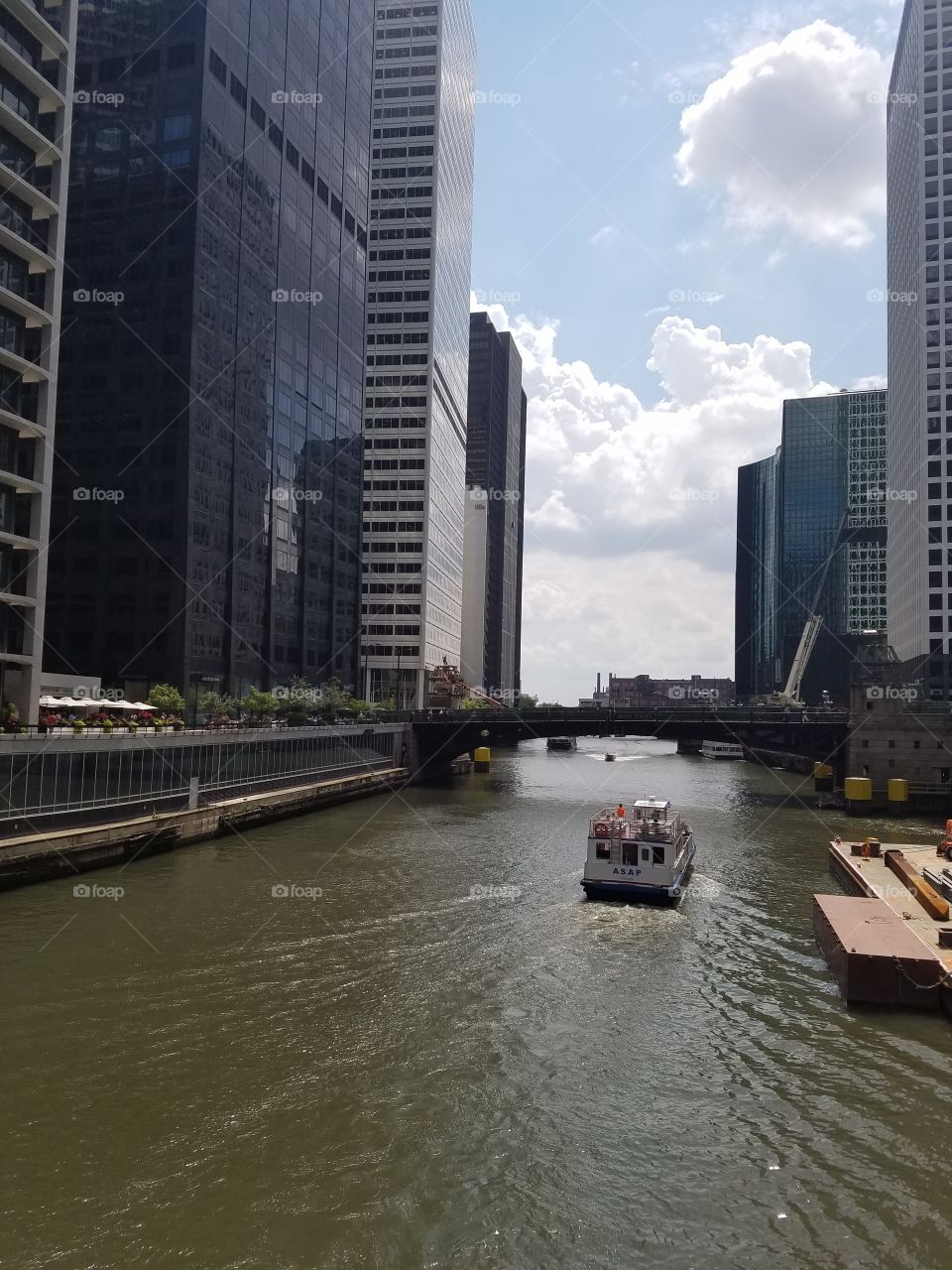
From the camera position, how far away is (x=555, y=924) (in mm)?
34906

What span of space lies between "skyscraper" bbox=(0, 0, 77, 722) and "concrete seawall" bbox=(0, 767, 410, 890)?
1504 cm

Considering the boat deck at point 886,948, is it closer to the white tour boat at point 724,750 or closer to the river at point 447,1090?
the river at point 447,1090

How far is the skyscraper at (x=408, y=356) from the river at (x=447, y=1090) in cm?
11631

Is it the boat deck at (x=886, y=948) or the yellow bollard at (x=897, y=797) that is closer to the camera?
the boat deck at (x=886, y=948)

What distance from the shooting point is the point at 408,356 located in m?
159

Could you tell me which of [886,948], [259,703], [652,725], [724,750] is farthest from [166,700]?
[724,750]

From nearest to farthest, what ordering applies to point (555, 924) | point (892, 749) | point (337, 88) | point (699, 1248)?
1. point (699, 1248)
2. point (555, 924)
3. point (892, 749)
4. point (337, 88)

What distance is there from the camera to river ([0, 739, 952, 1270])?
14547 millimetres

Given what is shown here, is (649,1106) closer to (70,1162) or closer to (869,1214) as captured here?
(869,1214)

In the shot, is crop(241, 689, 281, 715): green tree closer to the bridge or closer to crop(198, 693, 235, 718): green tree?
crop(198, 693, 235, 718): green tree

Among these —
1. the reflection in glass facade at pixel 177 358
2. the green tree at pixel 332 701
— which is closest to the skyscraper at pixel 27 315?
the reflection in glass facade at pixel 177 358

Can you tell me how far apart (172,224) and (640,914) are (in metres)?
81.3

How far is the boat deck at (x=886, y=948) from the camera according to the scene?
24625 millimetres

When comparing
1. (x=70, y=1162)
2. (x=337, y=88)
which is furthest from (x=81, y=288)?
→ (x=70, y=1162)
